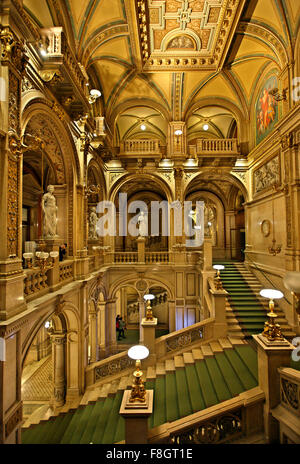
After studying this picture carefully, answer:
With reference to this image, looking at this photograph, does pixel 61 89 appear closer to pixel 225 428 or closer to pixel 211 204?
pixel 225 428

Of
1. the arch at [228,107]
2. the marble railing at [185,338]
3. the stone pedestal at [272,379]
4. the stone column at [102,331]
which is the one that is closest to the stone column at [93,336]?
the stone column at [102,331]

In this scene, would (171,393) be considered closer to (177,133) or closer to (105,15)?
(177,133)

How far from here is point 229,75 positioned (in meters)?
12.2

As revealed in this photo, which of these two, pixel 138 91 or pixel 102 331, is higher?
pixel 138 91

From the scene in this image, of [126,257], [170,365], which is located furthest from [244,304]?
[126,257]

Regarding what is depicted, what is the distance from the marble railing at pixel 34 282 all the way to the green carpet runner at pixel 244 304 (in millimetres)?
6457

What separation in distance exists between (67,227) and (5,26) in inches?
215

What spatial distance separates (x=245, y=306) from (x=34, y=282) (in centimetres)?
769

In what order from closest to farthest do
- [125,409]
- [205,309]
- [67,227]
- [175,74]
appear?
[125,409] < [67,227] < [205,309] < [175,74]

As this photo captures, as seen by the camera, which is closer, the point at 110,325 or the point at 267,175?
the point at 267,175

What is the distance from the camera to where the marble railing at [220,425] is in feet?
14.1

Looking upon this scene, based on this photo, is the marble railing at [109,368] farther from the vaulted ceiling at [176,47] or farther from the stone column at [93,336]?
the vaulted ceiling at [176,47]

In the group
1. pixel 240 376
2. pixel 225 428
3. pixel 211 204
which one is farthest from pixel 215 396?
pixel 211 204

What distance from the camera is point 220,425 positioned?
14.4 feet
